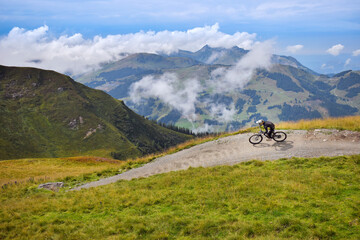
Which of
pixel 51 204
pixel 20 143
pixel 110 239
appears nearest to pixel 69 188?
pixel 51 204

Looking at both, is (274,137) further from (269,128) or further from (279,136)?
(269,128)

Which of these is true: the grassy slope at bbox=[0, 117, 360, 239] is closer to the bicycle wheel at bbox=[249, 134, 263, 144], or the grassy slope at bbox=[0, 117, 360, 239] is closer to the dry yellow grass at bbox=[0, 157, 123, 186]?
the bicycle wheel at bbox=[249, 134, 263, 144]

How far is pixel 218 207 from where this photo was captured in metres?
12.7

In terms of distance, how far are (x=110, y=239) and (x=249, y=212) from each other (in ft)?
22.5

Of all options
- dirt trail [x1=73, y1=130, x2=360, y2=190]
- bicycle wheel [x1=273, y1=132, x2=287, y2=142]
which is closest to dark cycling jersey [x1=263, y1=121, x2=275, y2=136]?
bicycle wheel [x1=273, y1=132, x2=287, y2=142]

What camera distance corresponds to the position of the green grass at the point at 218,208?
10.1 m

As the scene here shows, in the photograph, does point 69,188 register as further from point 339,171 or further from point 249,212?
point 339,171

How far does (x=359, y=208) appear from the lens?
10305mm

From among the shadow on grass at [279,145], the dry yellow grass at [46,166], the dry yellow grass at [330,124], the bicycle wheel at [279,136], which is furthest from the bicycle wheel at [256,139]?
the dry yellow grass at [46,166]

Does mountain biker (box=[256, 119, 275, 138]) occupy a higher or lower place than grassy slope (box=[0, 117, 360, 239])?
higher

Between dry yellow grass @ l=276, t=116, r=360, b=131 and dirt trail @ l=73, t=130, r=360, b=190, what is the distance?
1413 mm

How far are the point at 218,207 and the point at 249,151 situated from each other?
12443 mm

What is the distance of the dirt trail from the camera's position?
67.8ft

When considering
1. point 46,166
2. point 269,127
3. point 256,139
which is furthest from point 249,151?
point 46,166
